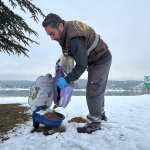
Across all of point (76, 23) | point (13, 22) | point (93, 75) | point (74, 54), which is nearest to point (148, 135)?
point (93, 75)

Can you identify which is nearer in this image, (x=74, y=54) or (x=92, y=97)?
(x=74, y=54)

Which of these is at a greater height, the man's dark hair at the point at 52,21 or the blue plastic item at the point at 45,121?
the man's dark hair at the point at 52,21

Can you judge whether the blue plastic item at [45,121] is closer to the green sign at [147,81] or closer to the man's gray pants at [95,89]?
the man's gray pants at [95,89]

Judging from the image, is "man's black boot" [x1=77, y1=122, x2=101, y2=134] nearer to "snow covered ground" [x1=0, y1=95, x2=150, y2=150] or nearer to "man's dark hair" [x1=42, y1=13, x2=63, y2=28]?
"snow covered ground" [x1=0, y1=95, x2=150, y2=150]

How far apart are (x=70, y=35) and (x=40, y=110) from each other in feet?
5.16

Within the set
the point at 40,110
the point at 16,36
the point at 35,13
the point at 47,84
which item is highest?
the point at 35,13

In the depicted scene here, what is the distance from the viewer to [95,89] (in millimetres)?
5250

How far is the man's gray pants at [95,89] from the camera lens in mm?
5250

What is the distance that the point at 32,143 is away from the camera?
15.1 feet

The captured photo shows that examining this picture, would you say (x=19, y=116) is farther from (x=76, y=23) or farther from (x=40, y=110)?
(x=76, y=23)

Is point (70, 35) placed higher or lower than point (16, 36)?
lower

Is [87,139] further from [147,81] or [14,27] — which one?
[147,81]

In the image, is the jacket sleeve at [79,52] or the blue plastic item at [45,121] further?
the blue plastic item at [45,121]

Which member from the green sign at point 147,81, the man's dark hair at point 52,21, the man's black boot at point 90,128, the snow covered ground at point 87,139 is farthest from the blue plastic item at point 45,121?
the green sign at point 147,81
